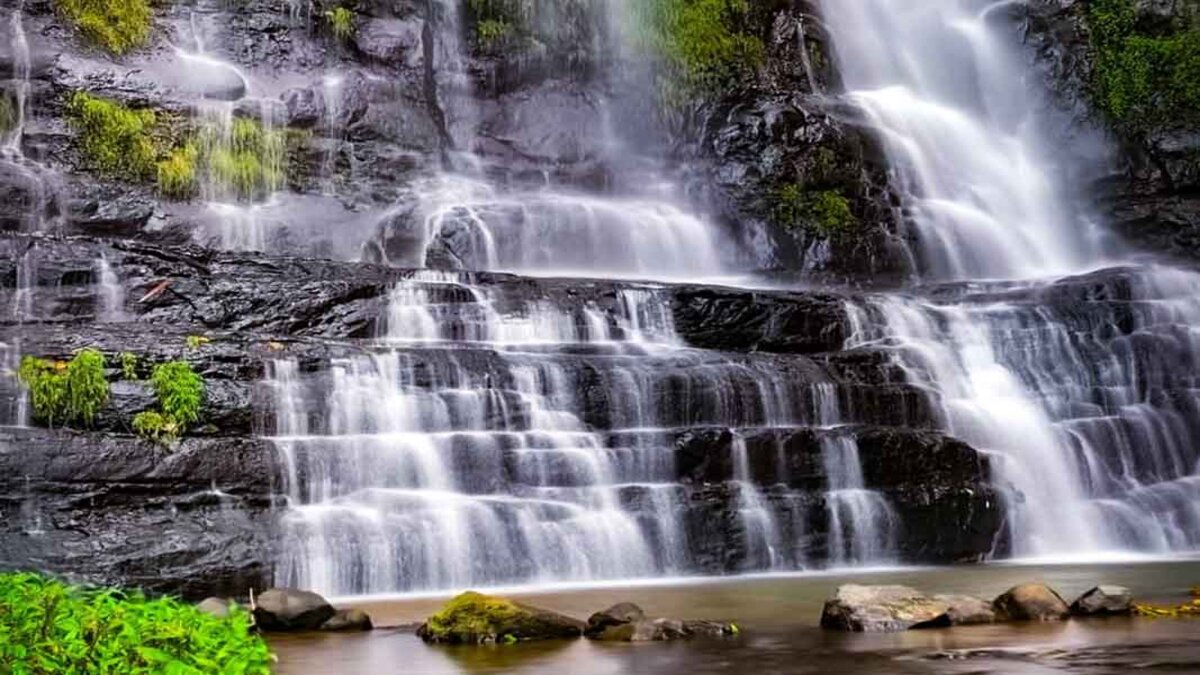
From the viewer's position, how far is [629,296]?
652 inches

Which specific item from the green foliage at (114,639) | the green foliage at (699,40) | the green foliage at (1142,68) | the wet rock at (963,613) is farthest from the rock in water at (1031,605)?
the green foliage at (1142,68)

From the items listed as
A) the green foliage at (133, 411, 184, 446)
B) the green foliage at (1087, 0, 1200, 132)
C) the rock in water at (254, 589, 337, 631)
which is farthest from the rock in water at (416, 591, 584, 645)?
the green foliage at (1087, 0, 1200, 132)

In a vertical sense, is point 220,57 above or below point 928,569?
above

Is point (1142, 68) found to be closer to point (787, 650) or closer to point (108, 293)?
point (108, 293)

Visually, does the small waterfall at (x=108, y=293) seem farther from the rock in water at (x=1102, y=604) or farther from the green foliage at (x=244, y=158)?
the rock in water at (x=1102, y=604)

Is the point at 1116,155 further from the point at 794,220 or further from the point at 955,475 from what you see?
the point at 955,475

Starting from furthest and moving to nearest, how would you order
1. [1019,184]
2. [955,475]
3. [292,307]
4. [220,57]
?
[1019,184]
[220,57]
[292,307]
[955,475]

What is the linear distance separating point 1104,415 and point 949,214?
27.8 feet

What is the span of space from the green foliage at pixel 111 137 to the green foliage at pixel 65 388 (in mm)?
9472

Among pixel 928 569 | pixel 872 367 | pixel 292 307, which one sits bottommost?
pixel 928 569

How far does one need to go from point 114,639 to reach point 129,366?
868cm

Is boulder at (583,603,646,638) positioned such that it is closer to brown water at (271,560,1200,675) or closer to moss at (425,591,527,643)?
brown water at (271,560,1200,675)

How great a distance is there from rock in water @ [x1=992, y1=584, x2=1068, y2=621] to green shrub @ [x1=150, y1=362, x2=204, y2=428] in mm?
7388

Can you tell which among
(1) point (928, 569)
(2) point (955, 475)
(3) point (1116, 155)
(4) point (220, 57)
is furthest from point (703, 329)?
(3) point (1116, 155)
